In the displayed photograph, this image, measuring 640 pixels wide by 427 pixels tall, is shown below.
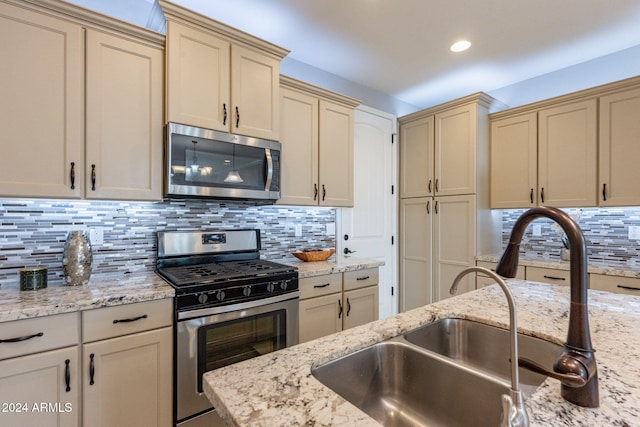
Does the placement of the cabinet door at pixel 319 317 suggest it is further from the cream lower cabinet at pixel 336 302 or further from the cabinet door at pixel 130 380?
the cabinet door at pixel 130 380

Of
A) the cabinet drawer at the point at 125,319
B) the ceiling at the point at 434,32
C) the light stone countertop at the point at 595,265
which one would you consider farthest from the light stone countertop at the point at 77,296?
the light stone countertop at the point at 595,265

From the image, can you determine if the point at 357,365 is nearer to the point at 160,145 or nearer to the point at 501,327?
the point at 501,327

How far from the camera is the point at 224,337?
1.81 meters

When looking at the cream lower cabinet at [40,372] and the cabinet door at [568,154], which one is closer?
the cream lower cabinet at [40,372]

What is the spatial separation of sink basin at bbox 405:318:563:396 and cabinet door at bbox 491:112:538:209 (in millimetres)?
2297

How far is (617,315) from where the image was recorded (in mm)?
1221

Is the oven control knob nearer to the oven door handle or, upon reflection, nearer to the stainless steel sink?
the oven door handle

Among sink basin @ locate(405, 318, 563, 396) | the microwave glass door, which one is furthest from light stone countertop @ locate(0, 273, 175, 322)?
sink basin @ locate(405, 318, 563, 396)

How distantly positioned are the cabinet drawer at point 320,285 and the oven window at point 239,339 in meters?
0.23

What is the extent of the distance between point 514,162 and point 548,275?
3.67ft

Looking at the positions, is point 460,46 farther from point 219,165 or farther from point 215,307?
point 215,307

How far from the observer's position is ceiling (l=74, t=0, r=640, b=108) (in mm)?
2172

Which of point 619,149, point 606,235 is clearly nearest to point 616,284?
point 606,235

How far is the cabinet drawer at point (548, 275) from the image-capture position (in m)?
2.55
